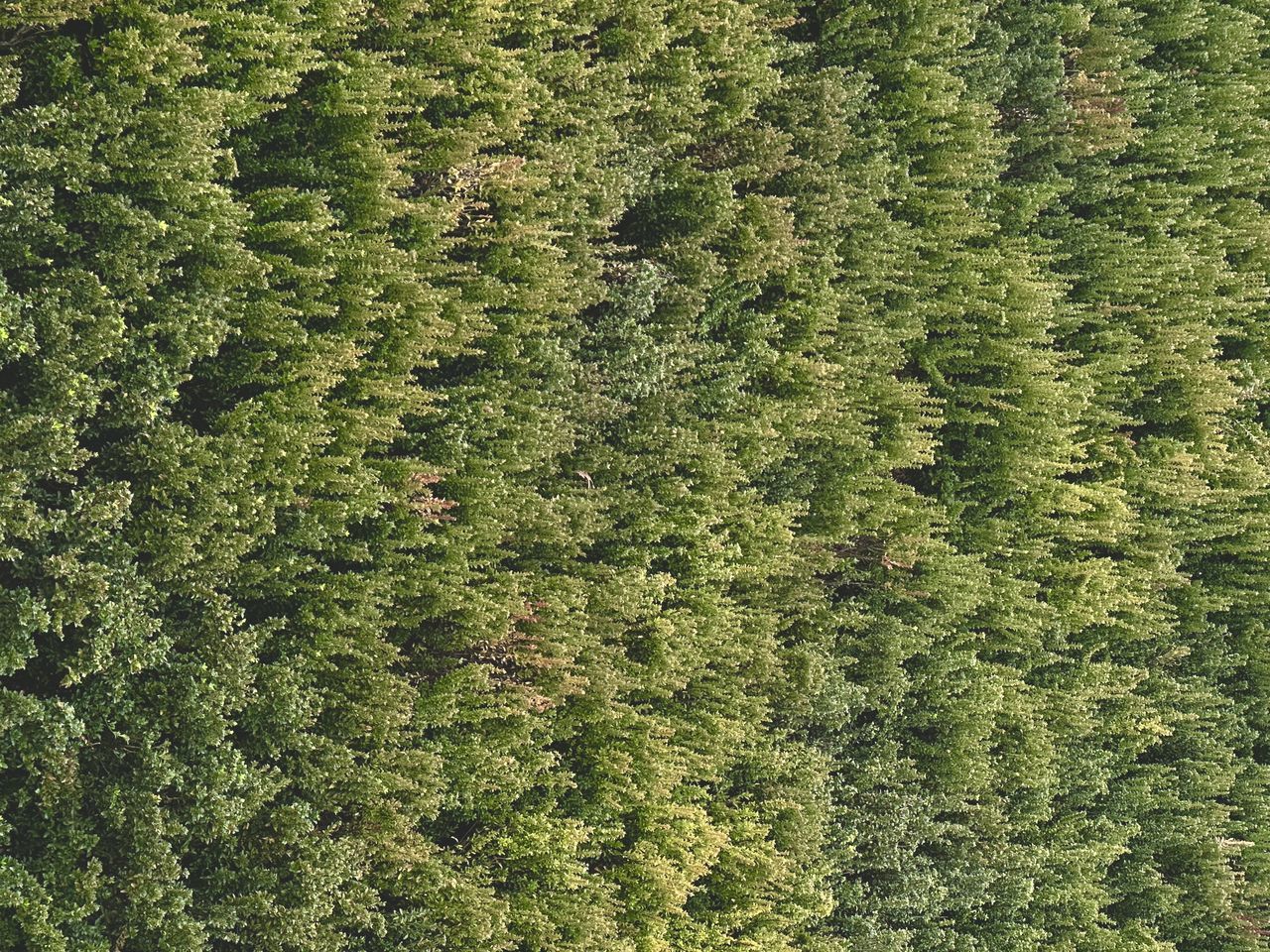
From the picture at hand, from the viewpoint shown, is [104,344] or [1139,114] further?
[1139,114]

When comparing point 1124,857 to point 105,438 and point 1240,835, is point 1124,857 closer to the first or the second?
point 1240,835

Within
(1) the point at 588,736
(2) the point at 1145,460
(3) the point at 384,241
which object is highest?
(3) the point at 384,241

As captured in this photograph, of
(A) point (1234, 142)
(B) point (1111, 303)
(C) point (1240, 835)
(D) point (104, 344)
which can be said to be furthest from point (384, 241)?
(C) point (1240, 835)

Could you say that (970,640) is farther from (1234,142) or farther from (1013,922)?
(1234,142)

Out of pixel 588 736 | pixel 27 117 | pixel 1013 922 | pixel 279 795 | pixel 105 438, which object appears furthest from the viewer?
pixel 1013 922

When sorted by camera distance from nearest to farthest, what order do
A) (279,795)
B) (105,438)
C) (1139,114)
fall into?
(105,438) → (279,795) → (1139,114)

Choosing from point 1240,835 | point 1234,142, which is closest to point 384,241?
point 1234,142

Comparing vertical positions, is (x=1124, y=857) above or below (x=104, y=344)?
below
